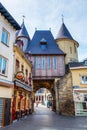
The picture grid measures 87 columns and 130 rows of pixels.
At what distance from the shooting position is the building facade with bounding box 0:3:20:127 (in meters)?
10.5

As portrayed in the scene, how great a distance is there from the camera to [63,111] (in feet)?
62.5

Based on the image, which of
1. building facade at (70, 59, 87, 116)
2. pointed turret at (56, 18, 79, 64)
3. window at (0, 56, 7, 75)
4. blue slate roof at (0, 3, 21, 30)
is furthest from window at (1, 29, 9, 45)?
pointed turret at (56, 18, 79, 64)

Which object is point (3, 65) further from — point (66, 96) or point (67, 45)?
point (67, 45)

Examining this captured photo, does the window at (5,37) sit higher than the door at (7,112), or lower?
higher

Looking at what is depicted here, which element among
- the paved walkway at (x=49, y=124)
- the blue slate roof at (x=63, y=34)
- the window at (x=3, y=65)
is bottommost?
the paved walkway at (x=49, y=124)

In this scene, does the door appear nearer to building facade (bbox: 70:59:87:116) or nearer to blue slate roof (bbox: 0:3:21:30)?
blue slate roof (bbox: 0:3:21:30)

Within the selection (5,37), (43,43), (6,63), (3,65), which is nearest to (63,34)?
(43,43)

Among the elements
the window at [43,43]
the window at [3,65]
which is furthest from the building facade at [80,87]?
the window at [3,65]

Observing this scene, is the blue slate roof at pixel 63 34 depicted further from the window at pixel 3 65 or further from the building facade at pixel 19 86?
the window at pixel 3 65

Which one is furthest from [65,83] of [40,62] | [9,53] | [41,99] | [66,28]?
[41,99]

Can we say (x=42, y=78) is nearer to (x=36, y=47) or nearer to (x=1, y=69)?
(x=36, y=47)

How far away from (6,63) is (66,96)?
10.3 meters

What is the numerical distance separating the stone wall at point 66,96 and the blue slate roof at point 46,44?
5827 mm

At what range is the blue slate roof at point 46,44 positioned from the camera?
80.9ft
